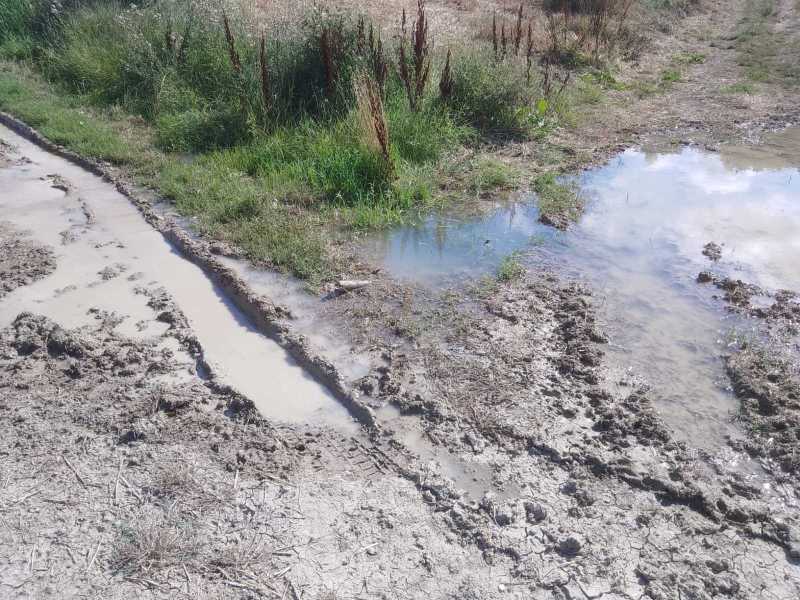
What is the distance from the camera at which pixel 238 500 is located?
3.24m

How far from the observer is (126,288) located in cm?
511

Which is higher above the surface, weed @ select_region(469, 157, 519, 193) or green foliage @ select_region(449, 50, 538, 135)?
green foliage @ select_region(449, 50, 538, 135)

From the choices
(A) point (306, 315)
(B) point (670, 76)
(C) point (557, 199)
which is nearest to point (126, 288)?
(A) point (306, 315)

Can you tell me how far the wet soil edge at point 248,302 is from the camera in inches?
157

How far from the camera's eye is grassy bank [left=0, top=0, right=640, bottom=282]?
6.45 m

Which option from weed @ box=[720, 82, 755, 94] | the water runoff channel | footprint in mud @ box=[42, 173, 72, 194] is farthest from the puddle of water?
weed @ box=[720, 82, 755, 94]

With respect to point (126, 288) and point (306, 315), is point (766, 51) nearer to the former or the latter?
point (306, 315)

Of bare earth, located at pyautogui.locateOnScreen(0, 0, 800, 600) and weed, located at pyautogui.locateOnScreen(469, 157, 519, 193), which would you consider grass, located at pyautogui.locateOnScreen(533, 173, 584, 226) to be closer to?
weed, located at pyautogui.locateOnScreen(469, 157, 519, 193)

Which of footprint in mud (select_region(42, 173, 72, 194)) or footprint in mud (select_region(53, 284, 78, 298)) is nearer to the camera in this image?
footprint in mud (select_region(53, 284, 78, 298))

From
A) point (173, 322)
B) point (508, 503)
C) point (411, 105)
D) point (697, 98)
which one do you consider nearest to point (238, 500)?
point (508, 503)

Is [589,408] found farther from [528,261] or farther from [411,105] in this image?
[411,105]

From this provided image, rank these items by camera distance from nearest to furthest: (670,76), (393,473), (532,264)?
(393,473) → (532,264) → (670,76)

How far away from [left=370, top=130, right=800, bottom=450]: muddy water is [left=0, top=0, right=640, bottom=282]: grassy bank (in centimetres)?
80

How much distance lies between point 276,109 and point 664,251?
481cm
